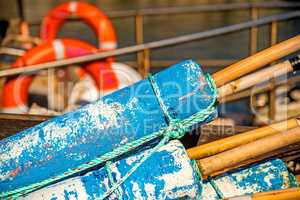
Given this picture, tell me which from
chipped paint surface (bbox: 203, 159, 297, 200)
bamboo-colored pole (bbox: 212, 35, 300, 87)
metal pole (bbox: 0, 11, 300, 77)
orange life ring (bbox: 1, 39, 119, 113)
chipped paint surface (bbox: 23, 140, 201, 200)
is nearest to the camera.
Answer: chipped paint surface (bbox: 23, 140, 201, 200)

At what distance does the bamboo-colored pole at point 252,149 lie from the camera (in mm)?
2656

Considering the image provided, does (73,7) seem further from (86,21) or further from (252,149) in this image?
(252,149)

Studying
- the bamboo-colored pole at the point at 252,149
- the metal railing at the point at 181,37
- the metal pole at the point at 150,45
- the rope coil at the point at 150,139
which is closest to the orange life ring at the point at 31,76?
the metal railing at the point at 181,37

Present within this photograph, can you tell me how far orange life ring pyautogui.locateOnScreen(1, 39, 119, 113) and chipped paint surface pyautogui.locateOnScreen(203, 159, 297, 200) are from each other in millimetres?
2960

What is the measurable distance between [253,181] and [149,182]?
710 mm

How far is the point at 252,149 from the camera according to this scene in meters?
2.66

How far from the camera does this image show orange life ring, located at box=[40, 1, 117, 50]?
24.2ft

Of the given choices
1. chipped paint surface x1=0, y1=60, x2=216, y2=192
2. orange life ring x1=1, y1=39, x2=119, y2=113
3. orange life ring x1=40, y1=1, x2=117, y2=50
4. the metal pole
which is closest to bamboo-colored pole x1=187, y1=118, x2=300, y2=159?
chipped paint surface x1=0, y1=60, x2=216, y2=192

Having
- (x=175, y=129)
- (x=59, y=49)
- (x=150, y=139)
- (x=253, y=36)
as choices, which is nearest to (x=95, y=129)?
(x=150, y=139)

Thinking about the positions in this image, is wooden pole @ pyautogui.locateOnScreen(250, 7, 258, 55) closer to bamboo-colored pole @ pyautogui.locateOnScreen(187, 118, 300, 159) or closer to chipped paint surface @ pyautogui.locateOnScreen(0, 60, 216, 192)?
bamboo-colored pole @ pyautogui.locateOnScreen(187, 118, 300, 159)

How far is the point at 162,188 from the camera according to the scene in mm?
2566

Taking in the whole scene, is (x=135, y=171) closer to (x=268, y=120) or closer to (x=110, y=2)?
(x=268, y=120)

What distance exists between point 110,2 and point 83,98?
165 feet

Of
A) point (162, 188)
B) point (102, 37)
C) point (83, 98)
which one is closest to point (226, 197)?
point (162, 188)
